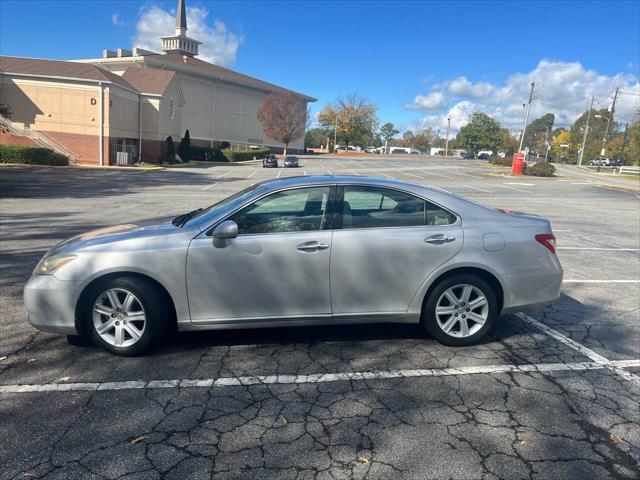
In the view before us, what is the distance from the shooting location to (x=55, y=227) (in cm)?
1043

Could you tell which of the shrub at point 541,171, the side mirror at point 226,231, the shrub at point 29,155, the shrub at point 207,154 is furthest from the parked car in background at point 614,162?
the side mirror at point 226,231

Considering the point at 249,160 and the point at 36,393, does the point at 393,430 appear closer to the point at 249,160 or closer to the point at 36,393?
the point at 36,393

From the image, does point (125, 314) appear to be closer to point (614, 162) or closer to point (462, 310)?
point (462, 310)

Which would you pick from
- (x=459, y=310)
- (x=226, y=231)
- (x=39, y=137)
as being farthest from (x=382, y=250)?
(x=39, y=137)

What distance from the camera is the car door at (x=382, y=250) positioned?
427 centimetres

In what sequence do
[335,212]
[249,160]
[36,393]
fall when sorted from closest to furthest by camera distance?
1. [36,393]
2. [335,212]
3. [249,160]

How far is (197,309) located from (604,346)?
3.91 m

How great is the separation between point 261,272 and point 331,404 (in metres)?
1.24

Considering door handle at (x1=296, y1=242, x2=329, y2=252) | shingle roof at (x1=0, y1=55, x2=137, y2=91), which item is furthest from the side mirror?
shingle roof at (x1=0, y1=55, x2=137, y2=91)

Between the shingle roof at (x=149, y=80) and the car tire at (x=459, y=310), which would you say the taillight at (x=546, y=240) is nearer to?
the car tire at (x=459, y=310)

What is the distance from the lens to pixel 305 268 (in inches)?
165

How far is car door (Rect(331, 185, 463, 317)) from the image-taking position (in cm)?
427

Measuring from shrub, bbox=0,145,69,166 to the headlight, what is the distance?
32.1 meters

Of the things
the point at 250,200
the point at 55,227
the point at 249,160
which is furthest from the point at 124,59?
the point at 250,200
